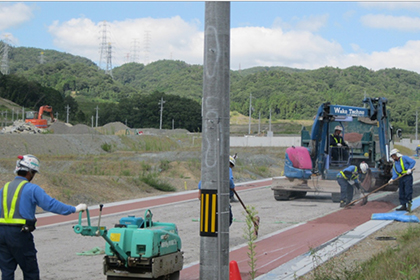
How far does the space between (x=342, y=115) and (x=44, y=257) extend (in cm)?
1240

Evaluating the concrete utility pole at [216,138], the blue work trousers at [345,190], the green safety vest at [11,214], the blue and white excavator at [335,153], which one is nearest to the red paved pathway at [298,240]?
the blue work trousers at [345,190]

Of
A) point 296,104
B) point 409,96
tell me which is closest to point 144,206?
point 296,104

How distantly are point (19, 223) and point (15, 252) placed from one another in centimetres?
32

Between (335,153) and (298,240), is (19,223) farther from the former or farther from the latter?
(335,153)

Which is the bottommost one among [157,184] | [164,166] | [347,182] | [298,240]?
[157,184]

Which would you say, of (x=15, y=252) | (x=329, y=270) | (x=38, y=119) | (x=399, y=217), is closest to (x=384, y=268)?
(x=329, y=270)

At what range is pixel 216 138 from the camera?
6.07m

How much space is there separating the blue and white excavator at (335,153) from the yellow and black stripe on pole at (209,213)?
→ 41.7 feet

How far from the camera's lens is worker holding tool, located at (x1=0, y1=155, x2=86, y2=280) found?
604 centimetres

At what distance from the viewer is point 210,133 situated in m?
6.08

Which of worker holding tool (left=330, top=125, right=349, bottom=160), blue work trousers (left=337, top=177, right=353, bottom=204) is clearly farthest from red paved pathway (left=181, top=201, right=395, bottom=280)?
worker holding tool (left=330, top=125, right=349, bottom=160)

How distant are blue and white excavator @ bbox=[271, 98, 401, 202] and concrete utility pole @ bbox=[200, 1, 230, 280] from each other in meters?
12.7

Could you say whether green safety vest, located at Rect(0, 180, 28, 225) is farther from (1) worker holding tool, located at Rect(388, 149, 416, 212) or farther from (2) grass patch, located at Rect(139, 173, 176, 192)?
(2) grass patch, located at Rect(139, 173, 176, 192)

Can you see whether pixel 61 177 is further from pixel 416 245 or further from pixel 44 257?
pixel 416 245
